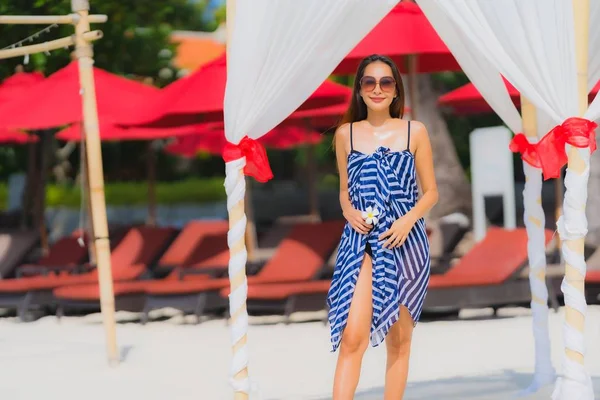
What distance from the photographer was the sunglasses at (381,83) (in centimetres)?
596

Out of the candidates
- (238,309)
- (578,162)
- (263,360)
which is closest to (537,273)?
(578,162)

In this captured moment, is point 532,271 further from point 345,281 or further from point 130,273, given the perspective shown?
point 130,273

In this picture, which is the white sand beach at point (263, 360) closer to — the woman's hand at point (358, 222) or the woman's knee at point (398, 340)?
the woman's knee at point (398, 340)

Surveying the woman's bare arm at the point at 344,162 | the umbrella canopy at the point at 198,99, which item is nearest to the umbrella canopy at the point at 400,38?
the umbrella canopy at the point at 198,99

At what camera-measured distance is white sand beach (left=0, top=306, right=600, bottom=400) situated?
26.5ft

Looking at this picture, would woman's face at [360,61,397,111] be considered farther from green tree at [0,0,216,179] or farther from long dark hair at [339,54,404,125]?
green tree at [0,0,216,179]

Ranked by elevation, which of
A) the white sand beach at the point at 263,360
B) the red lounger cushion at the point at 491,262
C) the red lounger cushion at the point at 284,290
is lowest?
the white sand beach at the point at 263,360

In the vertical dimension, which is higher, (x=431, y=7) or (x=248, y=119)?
(x=431, y=7)

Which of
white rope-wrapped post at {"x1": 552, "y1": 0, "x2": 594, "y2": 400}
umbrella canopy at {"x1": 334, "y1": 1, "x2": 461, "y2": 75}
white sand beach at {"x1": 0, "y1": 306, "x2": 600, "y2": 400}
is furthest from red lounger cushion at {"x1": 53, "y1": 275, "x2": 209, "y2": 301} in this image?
white rope-wrapped post at {"x1": 552, "y1": 0, "x2": 594, "y2": 400}

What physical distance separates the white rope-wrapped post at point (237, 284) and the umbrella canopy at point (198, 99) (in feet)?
19.0

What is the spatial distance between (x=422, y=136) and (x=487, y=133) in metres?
10.1

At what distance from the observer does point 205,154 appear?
131 ft

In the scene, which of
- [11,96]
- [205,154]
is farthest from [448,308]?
[205,154]

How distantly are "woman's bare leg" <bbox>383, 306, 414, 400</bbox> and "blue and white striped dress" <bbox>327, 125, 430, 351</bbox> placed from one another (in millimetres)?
60
